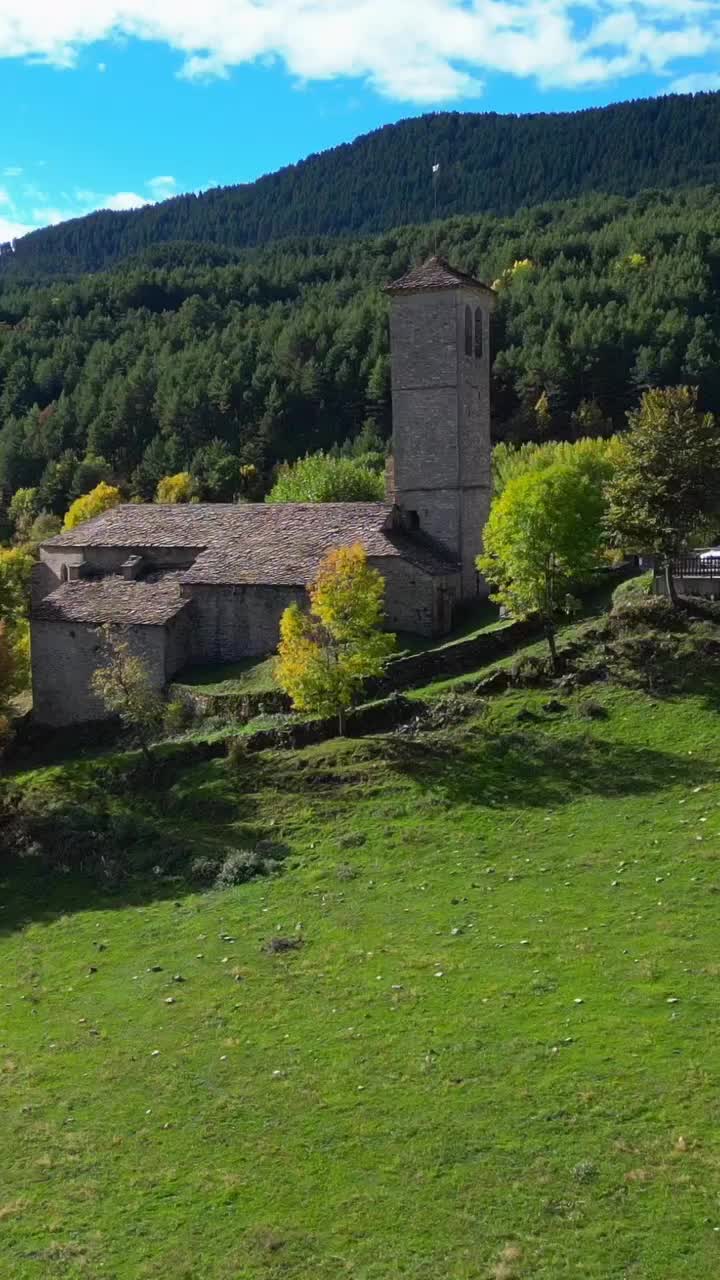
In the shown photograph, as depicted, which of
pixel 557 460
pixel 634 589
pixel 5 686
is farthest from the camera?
pixel 557 460

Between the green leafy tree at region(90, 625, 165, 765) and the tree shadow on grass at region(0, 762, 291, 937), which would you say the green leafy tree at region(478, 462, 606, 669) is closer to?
the tree shadow on grass at region(0, 762, 291, 937)

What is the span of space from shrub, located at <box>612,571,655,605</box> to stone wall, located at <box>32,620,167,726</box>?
17.3m

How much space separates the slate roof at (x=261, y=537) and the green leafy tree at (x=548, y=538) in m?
6.33

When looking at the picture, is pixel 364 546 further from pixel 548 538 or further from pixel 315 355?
pixel 315 355

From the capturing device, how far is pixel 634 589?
37.4 meters

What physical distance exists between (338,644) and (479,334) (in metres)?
18.4

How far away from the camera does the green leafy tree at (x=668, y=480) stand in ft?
109

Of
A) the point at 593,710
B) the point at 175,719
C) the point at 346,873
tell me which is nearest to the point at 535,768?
the point at 593,710

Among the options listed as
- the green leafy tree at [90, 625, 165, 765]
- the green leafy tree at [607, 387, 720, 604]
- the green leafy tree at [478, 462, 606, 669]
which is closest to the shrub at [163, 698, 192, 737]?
the green leafy tree at [90, 625, 165, 765]

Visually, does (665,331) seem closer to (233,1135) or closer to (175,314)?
(175,314)

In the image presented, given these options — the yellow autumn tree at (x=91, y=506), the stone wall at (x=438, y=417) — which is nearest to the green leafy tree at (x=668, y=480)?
the stone wall at (x=438, y=417)

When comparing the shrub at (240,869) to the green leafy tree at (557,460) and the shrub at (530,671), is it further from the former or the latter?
the green leafy tree at (557,460)

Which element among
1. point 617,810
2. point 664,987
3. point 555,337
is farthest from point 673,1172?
point 555,337

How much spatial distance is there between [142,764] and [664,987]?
20.7 meters
